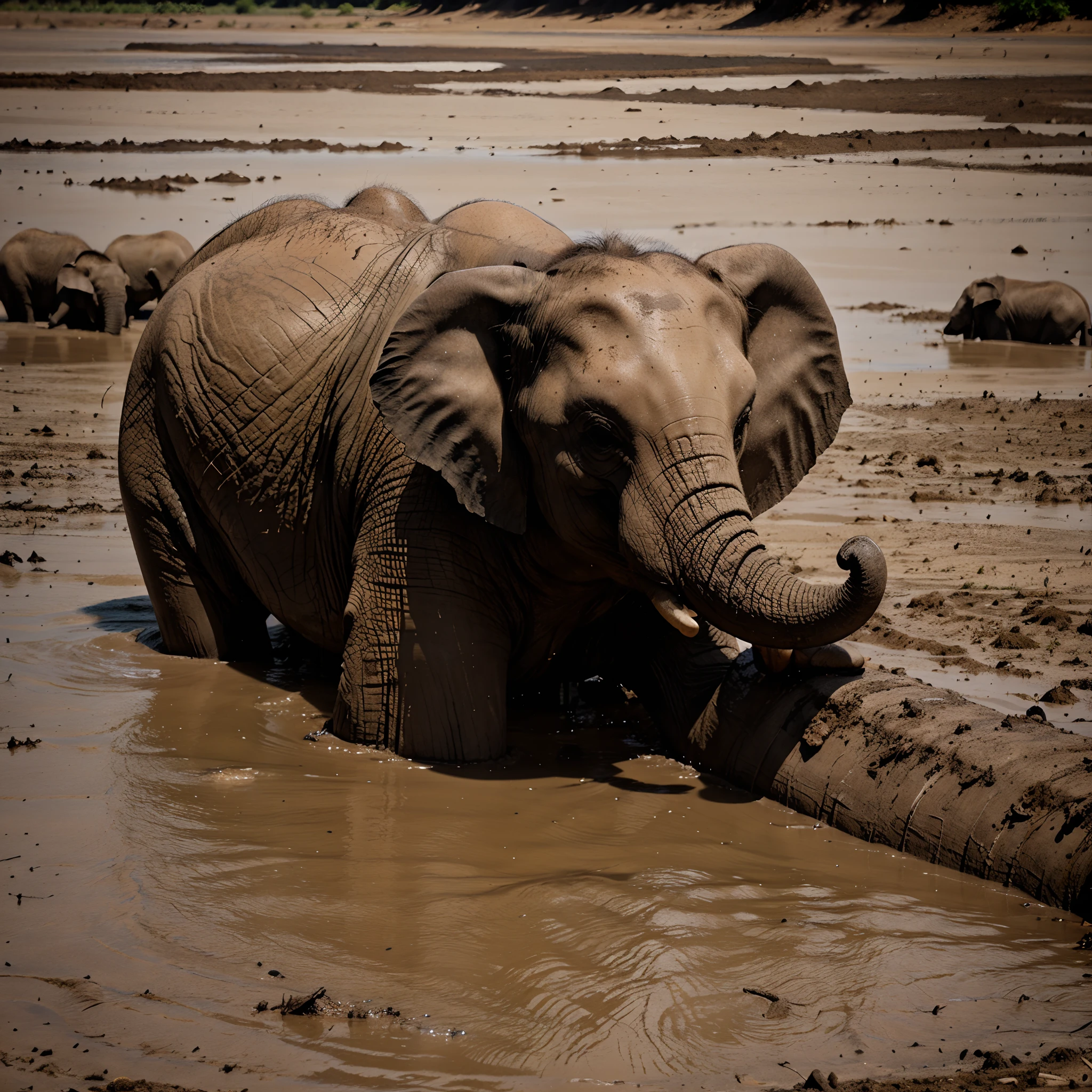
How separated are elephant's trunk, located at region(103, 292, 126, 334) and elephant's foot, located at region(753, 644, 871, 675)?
582 inches

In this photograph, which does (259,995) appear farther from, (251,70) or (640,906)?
(251,70)

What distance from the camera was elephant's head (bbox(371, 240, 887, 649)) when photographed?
4.69 meters

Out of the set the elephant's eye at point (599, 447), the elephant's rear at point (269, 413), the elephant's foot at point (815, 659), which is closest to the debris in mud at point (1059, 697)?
the elephant's foot at point (815, 659)

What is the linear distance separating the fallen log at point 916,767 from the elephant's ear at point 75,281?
14885 mm

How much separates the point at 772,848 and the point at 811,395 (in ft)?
6.06

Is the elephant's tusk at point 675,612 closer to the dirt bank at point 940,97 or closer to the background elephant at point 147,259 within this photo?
the background elephant at point 147,259

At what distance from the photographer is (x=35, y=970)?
4121 mm

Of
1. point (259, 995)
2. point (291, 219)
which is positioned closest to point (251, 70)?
point (291, 219)

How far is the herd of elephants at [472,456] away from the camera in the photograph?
484cm

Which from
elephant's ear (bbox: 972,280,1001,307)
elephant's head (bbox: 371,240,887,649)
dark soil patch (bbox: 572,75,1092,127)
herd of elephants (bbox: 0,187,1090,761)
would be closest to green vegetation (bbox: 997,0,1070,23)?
dark soil patch (bbox: 572,75,1092,127)

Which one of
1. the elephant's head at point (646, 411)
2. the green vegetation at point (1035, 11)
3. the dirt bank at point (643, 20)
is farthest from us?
the dirt bank at point (643, 20)

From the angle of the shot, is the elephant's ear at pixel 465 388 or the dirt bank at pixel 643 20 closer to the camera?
the elephant's ear at pixel 465 388

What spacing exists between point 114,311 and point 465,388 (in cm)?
1435

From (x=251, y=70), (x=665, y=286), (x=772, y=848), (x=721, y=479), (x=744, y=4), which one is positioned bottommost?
(x=772, y=848)
